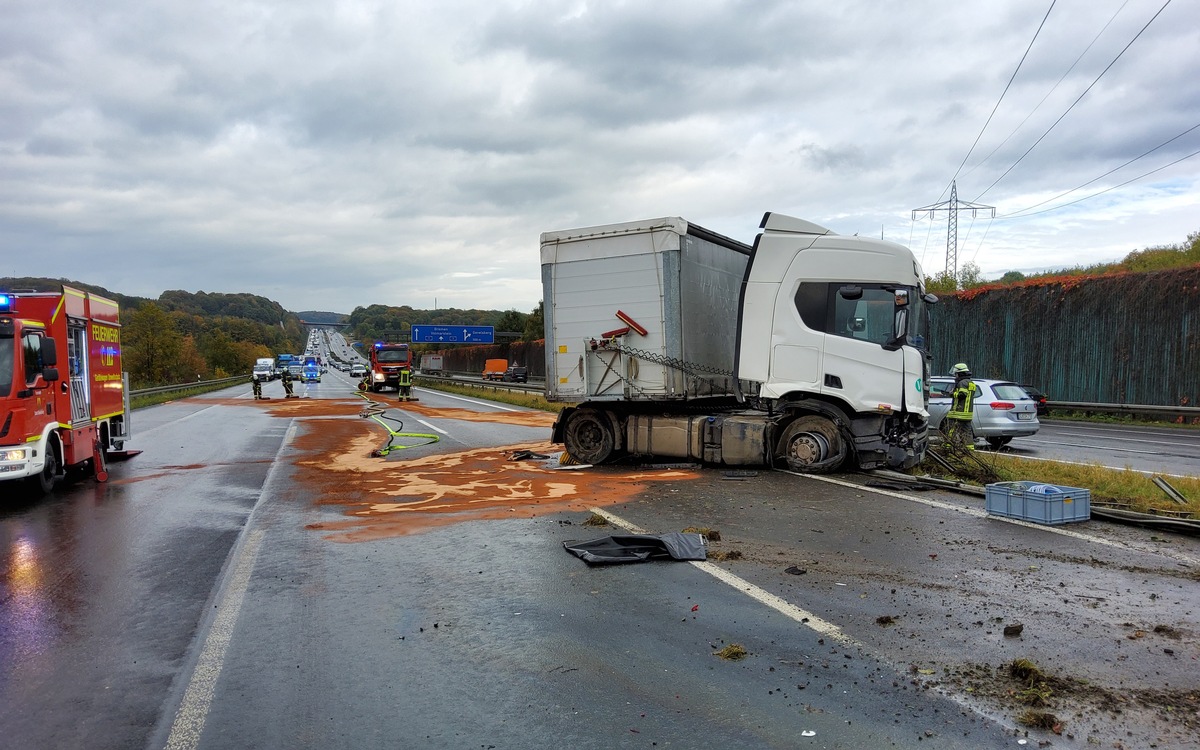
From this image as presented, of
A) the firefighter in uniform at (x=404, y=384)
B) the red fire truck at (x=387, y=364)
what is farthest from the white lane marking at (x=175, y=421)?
the red fire truck at (x=387, y=364)

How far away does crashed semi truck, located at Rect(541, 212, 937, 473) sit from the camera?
1052 centimetres

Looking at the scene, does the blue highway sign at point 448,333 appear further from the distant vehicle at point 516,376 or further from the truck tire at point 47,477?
the truck tire at point 47,477

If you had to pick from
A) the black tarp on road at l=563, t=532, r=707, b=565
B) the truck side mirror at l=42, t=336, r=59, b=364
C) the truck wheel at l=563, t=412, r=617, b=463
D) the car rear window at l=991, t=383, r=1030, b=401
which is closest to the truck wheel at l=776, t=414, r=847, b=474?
the truck wheel at l=563, t=412, r=617, b=463

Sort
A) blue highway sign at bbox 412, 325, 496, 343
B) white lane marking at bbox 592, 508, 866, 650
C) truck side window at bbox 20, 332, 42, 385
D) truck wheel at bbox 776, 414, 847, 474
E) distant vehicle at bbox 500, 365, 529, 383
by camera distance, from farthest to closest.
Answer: blue highway sign at bbox 412, 325, 496, 343 < distant vehicle at bbox 500, 365, 529, 383 < truck wheel at bbox 776, 414, 847, 474 < truck side window at bbox 20, 332, 42, 385 < white lane marking at bbox 592, 508, 866, 650

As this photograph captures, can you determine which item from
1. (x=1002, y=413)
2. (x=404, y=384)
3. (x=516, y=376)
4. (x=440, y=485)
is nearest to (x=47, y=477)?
(x=440, y=485)

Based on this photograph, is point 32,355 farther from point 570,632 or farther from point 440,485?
point 570,632

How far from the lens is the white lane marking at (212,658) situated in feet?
12.0

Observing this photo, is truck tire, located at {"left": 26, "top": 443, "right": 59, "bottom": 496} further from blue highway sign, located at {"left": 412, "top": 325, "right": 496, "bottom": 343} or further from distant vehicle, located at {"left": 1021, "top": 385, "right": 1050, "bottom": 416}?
blue highway sign, located at {"left": 412, "top": 325, "right": 496, "bottom": 343}

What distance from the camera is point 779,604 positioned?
537cm

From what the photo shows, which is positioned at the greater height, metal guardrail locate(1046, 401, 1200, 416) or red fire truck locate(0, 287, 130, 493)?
red fire truck locate(0, 287, 130, 493)

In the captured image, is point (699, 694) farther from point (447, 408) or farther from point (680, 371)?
point (447, 408)

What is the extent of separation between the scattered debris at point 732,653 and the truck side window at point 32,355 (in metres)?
9.68

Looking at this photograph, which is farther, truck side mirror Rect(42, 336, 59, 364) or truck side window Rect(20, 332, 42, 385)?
truck side mirror Rect(42, 336, 59, 364)

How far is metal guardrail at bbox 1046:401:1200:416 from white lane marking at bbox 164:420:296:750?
80.7 ft
